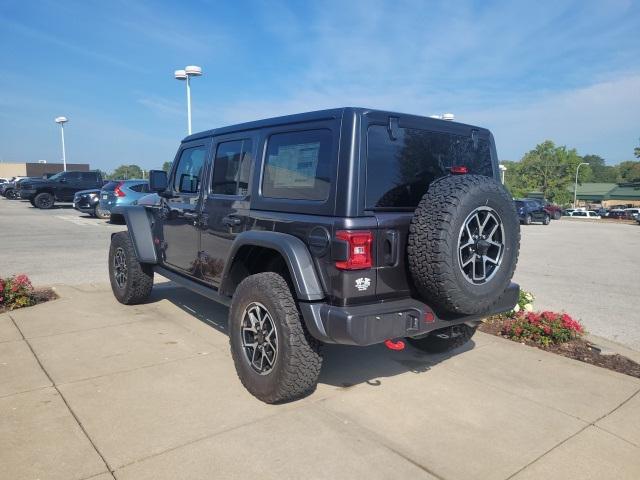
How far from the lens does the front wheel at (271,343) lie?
10.1 feet

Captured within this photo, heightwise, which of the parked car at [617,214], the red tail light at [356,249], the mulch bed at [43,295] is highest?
the red tail light at [356,249]

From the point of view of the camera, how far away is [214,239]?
13.5 feet

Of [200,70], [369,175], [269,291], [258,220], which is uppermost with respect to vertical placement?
[200,70]

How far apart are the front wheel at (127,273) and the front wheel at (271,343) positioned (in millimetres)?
2405

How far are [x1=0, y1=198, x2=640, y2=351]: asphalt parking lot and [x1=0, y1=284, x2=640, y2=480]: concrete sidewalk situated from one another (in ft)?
6.69

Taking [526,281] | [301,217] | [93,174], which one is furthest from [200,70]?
[301,217]

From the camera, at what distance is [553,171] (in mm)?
75375

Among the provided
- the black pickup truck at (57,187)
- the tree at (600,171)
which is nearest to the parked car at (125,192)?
the black pickup truck at (57,187)

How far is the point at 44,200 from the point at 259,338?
2432 centimetres

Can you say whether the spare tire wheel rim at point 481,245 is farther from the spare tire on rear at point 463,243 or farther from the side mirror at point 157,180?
the side mirror at point 157,180

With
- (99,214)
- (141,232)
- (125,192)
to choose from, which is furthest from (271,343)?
(99,214)

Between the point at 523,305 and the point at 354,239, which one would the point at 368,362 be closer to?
the point at 354,239

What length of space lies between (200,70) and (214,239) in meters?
14.1

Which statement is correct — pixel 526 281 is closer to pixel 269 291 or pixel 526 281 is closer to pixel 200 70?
pixel 269 291
